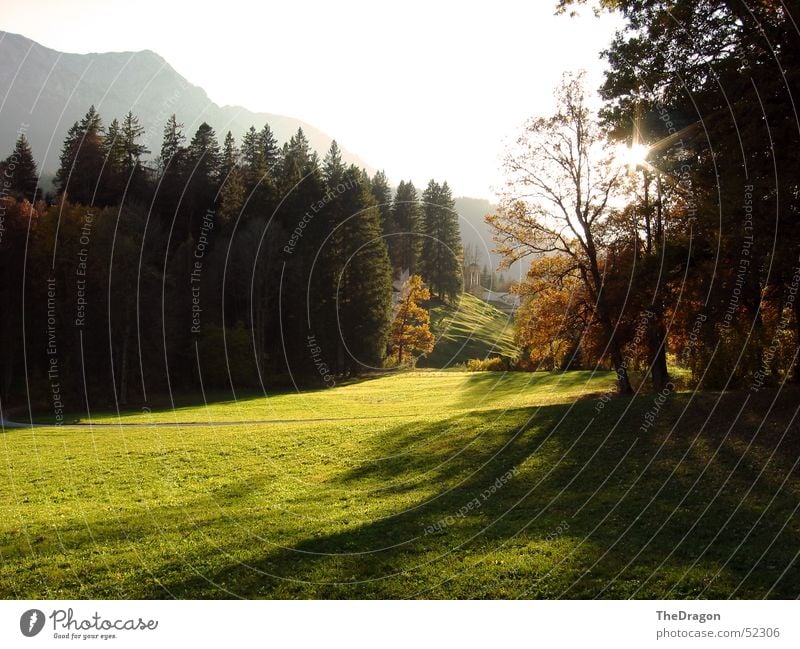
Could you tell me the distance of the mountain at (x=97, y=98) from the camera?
106 metres

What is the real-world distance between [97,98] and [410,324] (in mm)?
108608

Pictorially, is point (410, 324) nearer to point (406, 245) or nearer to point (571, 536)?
point (406, 245)

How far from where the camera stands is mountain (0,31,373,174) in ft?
346

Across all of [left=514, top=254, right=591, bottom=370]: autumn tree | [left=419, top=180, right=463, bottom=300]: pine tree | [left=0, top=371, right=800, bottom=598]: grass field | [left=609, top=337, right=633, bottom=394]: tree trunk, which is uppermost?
[left=419, top=180, right=463, bottom=300]: pine tree

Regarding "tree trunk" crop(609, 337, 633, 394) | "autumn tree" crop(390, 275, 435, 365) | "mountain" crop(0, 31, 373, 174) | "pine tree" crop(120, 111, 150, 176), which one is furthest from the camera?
"mountain" crop(0, 31, 373, 174)

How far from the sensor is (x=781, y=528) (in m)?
11.1

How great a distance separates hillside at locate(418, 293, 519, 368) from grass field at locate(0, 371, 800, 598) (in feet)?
141

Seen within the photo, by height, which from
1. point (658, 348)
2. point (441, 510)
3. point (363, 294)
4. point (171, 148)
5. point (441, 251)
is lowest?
point (441, 510)

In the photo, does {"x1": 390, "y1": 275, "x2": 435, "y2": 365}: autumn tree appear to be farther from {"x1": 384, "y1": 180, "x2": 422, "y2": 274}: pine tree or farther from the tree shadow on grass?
the tree shadow on grass

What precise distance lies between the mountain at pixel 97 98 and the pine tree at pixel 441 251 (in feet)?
114

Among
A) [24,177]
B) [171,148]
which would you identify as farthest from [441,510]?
[171,148]

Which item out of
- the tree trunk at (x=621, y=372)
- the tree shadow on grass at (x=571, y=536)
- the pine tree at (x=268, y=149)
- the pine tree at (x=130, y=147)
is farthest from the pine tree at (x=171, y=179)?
the tree shadow on grass at (x=571, y=536)

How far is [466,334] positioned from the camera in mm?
80438

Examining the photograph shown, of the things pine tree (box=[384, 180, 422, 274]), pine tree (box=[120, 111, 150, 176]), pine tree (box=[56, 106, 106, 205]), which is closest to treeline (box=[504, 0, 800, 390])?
pine tree (box=[384, 180, 422, 274])
